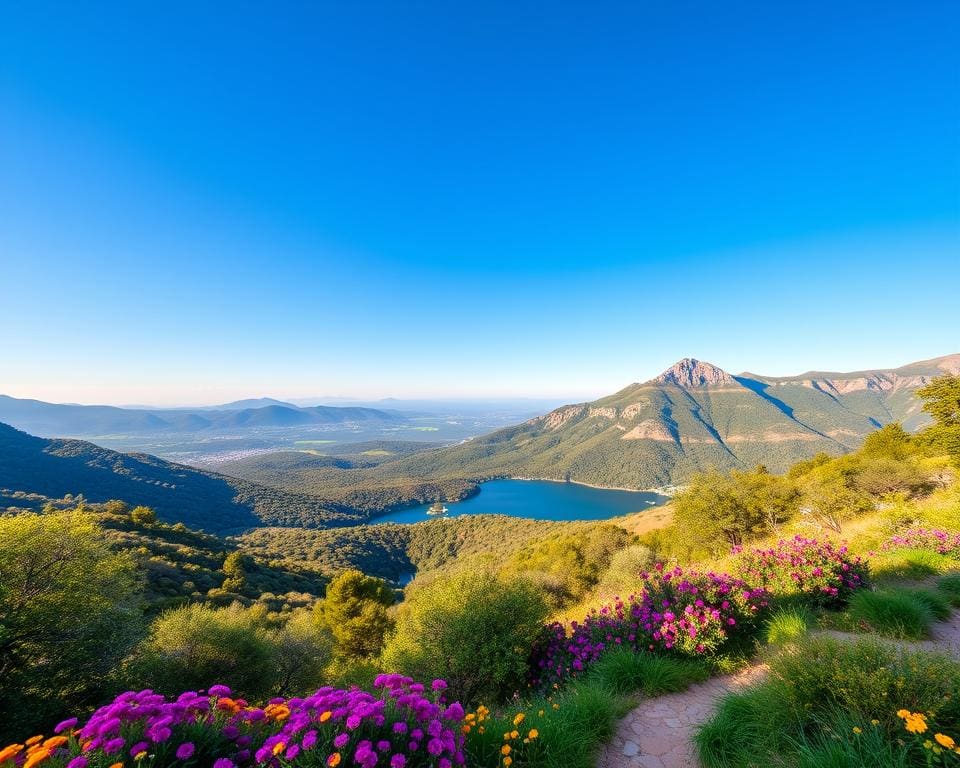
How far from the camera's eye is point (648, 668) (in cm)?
573

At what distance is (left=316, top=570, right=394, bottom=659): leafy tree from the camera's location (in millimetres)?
21250

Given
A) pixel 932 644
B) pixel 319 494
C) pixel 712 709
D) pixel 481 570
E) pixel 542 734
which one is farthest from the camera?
pixel 319 494

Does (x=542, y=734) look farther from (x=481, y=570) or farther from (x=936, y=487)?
(x=936, y=487)

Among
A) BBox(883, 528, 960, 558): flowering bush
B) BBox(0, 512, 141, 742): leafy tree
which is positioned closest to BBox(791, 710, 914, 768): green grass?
BBox(883, 528, 960, 558): flowering bush

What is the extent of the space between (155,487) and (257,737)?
156 meters

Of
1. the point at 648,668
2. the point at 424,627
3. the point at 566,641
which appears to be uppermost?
the point at 648,668

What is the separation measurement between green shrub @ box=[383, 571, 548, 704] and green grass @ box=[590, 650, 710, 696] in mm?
3952

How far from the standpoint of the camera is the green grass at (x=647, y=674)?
18.2 ft

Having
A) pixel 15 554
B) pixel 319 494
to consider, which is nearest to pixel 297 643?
pixel 15 554

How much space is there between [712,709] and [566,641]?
4.67m

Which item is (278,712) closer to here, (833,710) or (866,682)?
(833,710)

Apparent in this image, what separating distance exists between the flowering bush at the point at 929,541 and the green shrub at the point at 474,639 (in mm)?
9327

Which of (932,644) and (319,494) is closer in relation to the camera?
(932,644)

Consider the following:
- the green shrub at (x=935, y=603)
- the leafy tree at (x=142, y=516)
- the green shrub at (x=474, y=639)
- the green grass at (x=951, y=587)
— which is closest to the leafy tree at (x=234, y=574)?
the leafy tree at (x=142, y=516)
